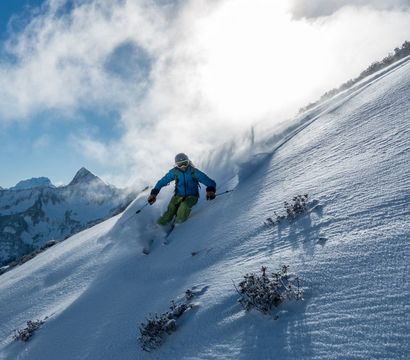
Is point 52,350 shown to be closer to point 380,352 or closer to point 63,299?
point 63,299

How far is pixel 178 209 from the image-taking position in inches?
398

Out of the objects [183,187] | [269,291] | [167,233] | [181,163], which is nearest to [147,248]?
[167,233]

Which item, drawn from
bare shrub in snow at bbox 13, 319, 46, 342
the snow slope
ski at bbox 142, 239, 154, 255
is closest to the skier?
the snow slope

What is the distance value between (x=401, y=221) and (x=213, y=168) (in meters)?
9.93

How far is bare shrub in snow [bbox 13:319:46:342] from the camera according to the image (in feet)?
23.8

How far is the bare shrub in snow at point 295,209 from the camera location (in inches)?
218

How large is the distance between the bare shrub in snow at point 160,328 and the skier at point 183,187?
17.2ft

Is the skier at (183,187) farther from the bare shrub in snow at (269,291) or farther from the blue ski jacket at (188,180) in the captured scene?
the bare shrub in snow at (269,291)

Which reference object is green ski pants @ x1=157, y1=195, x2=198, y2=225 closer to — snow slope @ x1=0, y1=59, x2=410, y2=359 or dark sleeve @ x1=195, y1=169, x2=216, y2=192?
snow slope @ x1=0, y1=59, x2=410, y2=359

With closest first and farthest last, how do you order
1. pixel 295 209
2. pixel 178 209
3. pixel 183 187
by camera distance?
pixel 295 209 → pixel 178 209 → pixel 183 187

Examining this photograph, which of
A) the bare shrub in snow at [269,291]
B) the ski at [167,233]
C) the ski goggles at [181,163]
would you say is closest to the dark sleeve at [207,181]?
the ski goggles at [181,163]

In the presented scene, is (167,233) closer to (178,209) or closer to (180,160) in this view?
(178,209)

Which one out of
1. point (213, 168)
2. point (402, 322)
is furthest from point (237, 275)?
point (213, 168)

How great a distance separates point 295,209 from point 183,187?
567 centimetres
